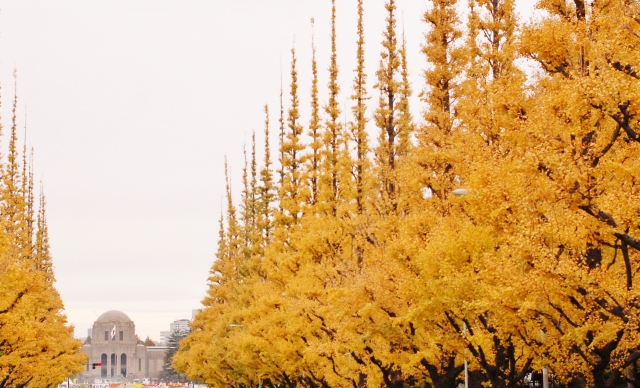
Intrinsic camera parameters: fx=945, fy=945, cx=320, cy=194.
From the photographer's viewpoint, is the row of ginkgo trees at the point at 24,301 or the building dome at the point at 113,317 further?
the building dome at the point at 113,317

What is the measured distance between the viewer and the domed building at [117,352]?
186250 millimetres

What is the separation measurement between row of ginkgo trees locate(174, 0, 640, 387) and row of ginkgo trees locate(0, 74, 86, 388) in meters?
9.16

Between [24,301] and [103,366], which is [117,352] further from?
[24,301]

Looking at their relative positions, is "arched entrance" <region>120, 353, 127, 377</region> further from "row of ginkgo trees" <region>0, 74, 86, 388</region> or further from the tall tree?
the tall tree

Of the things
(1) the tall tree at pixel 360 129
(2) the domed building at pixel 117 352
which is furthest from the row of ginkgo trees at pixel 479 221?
(2) the domed building at pixel 117 352

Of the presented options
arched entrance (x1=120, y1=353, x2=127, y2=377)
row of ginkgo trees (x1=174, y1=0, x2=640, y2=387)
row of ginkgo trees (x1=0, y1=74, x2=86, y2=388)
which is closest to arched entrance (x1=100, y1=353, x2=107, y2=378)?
arched entrance (x1=120, y1=353, x2=127, y2=377)

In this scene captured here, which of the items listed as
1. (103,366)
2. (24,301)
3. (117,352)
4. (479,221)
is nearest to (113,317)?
(117,352)

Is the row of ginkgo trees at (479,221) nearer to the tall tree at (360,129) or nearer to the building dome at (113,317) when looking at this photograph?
the tall tree at (360,129)

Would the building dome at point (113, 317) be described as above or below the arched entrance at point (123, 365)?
above

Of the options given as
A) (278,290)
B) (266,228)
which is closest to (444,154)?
(278,290)

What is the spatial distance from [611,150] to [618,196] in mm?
2933

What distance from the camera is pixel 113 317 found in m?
189

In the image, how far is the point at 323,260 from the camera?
3300cm

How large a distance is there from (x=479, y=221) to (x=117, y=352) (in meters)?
174
